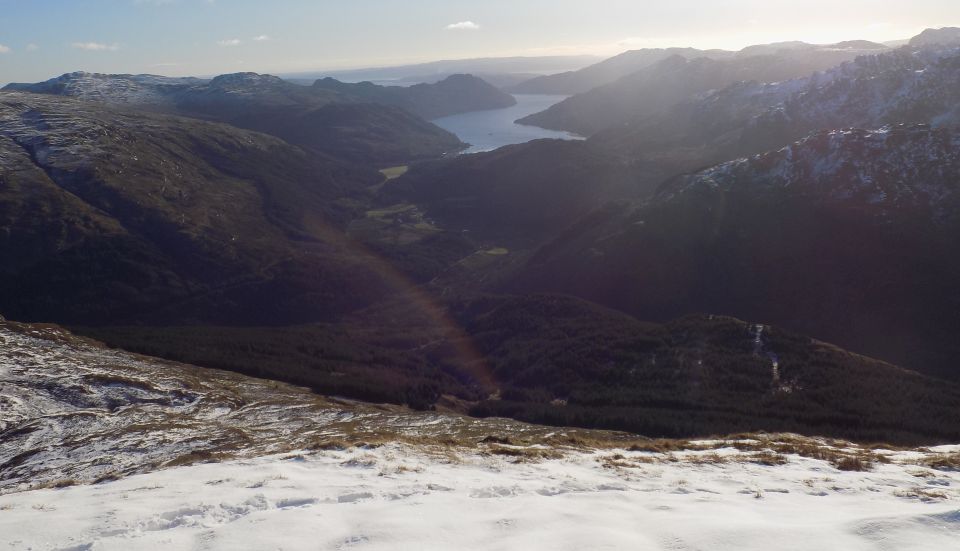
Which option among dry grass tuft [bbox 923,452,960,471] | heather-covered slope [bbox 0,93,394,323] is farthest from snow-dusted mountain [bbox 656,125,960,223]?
dry grass tuft [bbox 923,452,960,471]

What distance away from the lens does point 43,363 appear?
6919 centimetres

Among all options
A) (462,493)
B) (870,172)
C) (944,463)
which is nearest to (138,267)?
(462,493)

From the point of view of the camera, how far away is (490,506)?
24469mm

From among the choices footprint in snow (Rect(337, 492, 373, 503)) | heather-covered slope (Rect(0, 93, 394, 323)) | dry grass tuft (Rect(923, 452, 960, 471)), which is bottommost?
heather-covered slope (Rect(0, 93, 394, 323))

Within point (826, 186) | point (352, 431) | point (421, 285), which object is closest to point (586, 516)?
point (352, 431)

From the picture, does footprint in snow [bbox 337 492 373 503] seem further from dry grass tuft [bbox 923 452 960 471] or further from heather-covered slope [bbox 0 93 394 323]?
heather-covered slope [bbox 0 93 394 323]

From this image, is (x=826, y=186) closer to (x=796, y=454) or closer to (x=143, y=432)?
(x=796, y=454)

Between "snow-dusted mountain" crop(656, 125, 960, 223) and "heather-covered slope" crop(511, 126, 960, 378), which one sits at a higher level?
"snow-dusted mountain" crop(656, 125, 960, 223)

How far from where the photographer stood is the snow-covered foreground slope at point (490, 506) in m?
19.3

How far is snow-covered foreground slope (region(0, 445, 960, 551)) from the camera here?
63.5 ft

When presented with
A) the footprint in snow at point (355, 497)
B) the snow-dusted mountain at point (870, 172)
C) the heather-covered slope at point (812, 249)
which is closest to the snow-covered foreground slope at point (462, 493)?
the footprint in snow at point (355, 497)

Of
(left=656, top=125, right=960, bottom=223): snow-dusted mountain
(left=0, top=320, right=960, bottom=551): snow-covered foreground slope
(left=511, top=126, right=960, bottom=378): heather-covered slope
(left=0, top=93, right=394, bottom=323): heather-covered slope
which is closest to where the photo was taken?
(left=0, top=320, right=960, bottom=551): snow-covered foreground slope

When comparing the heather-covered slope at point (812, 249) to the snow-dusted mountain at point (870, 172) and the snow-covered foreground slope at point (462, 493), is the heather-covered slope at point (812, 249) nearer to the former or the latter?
the snow-dusted mountain at point (870, 172)

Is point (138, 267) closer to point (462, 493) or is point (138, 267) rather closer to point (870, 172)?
point (462, 493)
